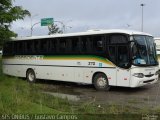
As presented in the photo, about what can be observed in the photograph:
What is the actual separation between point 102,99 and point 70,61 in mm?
4728

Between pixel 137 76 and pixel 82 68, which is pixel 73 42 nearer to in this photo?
pixel 82 68

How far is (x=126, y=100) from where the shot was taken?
546 inches

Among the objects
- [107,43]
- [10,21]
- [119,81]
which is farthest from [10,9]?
[119,81]

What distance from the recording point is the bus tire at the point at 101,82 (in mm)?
16834

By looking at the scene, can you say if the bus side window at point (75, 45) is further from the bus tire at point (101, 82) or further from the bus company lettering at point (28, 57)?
the bus company lettering at point (28, 57)

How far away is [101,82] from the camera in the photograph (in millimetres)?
17016

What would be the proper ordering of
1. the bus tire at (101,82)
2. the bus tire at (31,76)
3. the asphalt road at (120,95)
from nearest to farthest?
the asphalt road at (120,95) < the bus tire at (101,82) < the bus tire at (31,76)

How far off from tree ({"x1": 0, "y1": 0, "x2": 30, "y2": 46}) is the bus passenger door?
535 cm

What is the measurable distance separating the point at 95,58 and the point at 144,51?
7.99 feet

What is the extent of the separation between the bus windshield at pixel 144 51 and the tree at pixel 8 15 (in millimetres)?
5937

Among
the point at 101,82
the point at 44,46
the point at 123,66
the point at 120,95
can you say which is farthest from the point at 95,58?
the point at 44,46

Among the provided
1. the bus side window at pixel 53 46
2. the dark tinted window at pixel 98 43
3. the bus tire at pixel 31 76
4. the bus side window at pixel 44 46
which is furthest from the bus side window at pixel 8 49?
the dark tinted window at pixel 98 43

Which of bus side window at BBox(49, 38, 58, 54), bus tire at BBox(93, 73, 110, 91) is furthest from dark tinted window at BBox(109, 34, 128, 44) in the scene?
bus side window at BBox(49, 38, 58, 54)

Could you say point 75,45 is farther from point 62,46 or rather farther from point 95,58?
point 95,58
